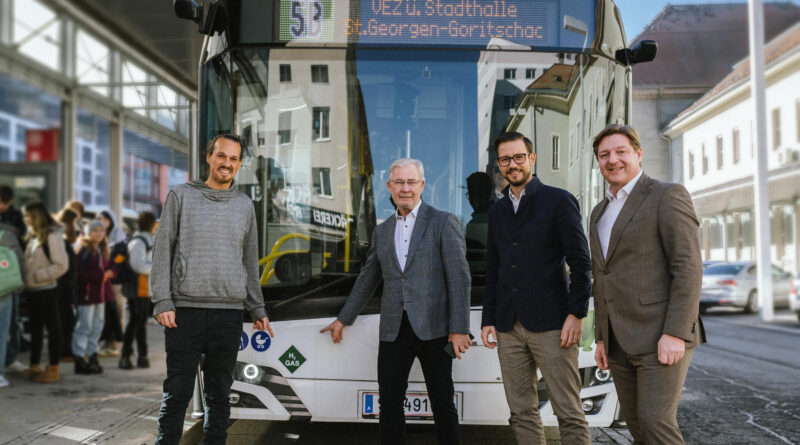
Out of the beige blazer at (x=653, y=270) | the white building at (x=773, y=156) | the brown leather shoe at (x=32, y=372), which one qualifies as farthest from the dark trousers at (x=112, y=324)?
the white building at (x=773, y=156)

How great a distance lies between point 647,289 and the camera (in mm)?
2979

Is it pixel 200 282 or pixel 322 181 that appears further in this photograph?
pixel 322 181

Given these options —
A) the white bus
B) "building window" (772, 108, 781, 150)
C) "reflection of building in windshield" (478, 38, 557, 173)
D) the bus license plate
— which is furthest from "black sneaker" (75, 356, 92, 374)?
"building window" (772, 108, 781, 150)

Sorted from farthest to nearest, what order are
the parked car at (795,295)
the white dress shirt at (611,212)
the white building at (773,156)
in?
1. the parked car at (795,295)
2. the white building at (773,156)
3. the white dress shirt at (611,212)

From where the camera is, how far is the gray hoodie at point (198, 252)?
3580 millimetres

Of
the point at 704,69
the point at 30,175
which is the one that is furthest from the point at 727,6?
the point at 30,175

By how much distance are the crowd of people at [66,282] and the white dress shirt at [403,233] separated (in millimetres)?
4406

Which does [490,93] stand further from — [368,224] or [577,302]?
[577,302]

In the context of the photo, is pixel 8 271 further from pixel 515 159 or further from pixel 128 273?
pixel 515 159

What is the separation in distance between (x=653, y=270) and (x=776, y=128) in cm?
1674

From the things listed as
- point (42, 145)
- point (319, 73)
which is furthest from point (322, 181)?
point (42, 145)

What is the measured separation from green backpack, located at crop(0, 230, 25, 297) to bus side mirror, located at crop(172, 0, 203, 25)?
3.65 m

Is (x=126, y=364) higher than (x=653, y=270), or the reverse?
(x=653, y=270)

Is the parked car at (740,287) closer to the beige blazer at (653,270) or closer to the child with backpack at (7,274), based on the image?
the child with backpack at (7,274)
